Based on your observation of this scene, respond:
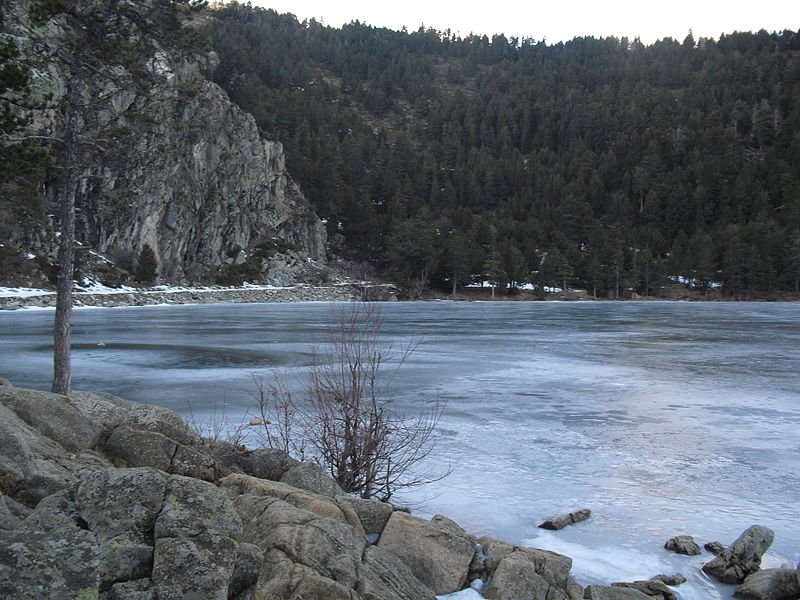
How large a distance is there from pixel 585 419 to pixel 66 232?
38.8ft

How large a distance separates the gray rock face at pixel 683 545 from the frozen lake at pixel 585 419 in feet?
0.46

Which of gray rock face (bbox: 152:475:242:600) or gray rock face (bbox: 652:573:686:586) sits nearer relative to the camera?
gray rock face (bbox: 152:475:242:600)

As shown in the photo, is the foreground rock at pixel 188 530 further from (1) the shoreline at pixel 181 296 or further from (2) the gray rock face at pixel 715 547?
(1) the shoreline at pixel 181 296

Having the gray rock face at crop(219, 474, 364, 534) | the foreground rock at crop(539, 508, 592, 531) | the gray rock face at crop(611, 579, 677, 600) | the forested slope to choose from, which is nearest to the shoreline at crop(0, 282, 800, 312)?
the forested slope

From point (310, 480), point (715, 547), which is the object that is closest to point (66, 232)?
point (310, 480)

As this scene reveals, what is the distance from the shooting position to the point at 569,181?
6156 inches

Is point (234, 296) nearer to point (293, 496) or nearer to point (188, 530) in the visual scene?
point (293, 496)

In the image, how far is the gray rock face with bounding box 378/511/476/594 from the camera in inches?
258

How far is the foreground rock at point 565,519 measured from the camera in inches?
332

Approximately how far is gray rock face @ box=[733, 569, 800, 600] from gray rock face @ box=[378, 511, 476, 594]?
2977 millimetres

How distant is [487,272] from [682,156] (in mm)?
80855

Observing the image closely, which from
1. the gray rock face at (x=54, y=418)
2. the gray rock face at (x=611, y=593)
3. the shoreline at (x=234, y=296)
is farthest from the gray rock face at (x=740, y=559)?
the shoreline at (x=234, y=296)

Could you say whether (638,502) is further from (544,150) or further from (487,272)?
(544,150)

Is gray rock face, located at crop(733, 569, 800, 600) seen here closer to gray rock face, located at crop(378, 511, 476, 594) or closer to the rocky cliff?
gray rock face, located at crop(378, 511, 476, 594)
